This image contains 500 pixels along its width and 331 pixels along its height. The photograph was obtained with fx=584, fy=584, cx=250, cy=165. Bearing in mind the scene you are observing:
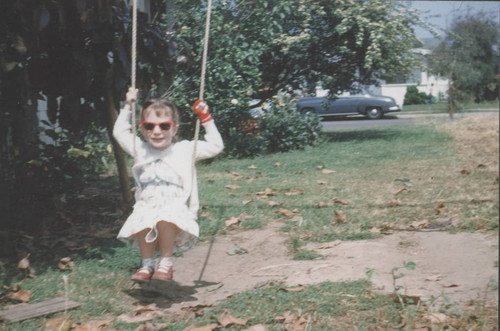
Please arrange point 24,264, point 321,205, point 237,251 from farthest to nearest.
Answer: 1. point 321,205
2. point 237,251
3. point 24,264

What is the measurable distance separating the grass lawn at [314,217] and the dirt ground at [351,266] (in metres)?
0.16

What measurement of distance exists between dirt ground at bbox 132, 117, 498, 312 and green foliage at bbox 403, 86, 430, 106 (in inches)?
1066

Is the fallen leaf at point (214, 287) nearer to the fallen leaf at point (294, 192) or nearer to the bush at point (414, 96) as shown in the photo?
the fallen leaf at point (294, 192)

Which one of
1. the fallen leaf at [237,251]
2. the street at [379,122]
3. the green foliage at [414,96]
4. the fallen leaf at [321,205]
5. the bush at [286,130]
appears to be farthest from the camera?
the green foliage at [414,96]

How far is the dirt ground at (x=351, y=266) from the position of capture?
3.46 m

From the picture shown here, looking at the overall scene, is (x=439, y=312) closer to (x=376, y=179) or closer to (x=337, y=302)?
(x=337, y=302)

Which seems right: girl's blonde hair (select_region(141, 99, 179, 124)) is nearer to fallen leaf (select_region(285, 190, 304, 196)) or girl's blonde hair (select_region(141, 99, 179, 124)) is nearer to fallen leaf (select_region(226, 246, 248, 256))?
fallen leaf (select_region(226, 246, 248, 256))

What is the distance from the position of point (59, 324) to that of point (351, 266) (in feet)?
6.07

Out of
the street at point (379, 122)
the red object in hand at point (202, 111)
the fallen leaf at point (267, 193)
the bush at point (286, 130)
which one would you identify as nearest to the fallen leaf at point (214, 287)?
the red object in hand at point (202, 111)

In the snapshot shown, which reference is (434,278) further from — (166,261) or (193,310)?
(166,261)

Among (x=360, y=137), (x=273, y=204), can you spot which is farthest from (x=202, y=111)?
(x=360, y=137)

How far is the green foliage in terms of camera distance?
30.3 m

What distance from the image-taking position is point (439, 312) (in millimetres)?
3006

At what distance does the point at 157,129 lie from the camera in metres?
3.74
